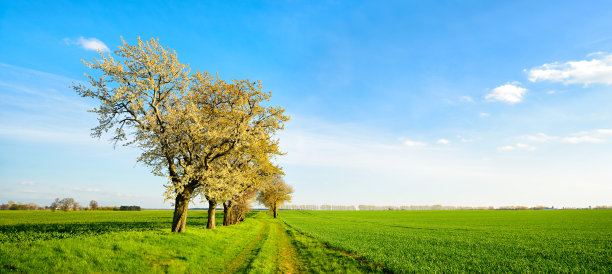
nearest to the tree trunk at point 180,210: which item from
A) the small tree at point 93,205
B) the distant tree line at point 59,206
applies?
the distant tree line at point 59,206

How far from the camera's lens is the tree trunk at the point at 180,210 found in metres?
23.8

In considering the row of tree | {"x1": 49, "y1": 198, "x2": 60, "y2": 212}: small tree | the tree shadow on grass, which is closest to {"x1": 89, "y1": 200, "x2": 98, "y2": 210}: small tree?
{"x1": 49, "y1": 198, "x2": 60, "y2": 212}: small tree

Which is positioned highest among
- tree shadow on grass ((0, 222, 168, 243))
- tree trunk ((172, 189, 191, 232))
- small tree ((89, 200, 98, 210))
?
tree trunk ((172, 189, 191, 232))

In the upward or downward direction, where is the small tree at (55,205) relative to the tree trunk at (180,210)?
downward

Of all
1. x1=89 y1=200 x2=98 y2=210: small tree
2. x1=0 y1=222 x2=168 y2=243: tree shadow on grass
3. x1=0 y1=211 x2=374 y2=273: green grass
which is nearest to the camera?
x1=0 y1=211 x2=374 y2=273: green grass

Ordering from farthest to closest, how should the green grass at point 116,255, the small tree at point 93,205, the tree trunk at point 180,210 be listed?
the small tree at point 93,205 → the tree trunk at point 180,210 → the green grass at point 116,255

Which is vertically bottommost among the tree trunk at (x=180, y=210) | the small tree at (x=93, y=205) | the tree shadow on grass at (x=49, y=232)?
the small tree at (x=93, y=205)

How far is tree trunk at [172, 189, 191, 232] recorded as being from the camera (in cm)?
2375

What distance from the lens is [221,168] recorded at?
82.7ft

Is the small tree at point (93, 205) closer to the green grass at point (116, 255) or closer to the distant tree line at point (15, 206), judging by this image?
the distant tree line at point (15, 206)

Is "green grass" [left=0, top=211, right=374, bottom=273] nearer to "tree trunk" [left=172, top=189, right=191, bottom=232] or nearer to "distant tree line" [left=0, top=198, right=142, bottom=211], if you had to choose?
"tree trunk" [left=172, top=189, right=191, bottom=232]

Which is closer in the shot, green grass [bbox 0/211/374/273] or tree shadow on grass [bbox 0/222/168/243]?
green grass [bbox 0/211/374/273]

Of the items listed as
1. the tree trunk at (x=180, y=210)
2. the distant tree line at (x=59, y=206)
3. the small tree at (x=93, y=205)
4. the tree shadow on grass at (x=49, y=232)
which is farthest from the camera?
the small tree at (x=93, y=205)

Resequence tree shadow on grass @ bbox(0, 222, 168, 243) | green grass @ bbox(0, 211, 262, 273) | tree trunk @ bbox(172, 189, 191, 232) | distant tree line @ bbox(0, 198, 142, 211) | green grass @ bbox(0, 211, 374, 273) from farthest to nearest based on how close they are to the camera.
Result: distant tree line @ bbox(0, 198, 142, 211), tree trunk @ bbox(172, 189, 191, 232), tree shadow on grass @ bbox(0, 222, 168, 243), green grass @ bbox(0, 211, 374, 273), green grass @ bbox(0, 211, 262, 273)
